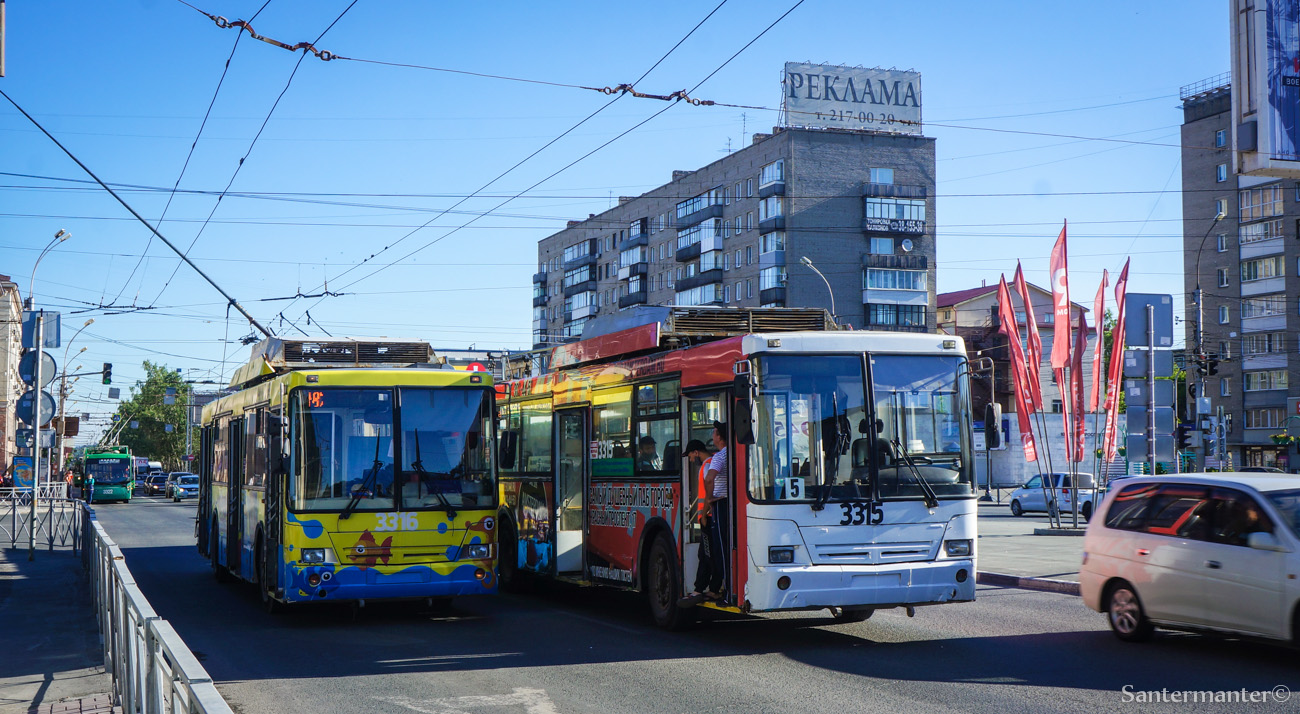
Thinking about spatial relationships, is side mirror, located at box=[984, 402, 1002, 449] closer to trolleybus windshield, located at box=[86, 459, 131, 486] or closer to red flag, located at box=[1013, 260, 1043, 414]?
red flag, located at box=[1013, 260, 1043, 414]

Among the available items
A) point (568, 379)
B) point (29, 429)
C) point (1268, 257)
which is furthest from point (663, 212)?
point (568, 379)

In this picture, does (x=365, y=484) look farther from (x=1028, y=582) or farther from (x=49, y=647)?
(x=1028, y=582)

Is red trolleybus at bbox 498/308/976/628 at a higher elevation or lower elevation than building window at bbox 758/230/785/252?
lower

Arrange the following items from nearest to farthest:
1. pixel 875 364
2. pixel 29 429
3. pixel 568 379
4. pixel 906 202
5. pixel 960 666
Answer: pixel 960 666 → pixel 875 364 → pixel 568 379 → pixel 29 429 → pixel 906 202

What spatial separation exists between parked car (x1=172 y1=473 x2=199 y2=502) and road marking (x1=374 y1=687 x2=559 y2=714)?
63.7m

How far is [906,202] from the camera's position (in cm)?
7531

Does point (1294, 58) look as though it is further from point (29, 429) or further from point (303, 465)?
point (29, 429)

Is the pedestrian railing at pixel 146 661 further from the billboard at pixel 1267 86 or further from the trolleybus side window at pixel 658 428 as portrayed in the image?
the billboard at pixel 1267 86

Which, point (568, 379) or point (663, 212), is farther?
point (663, 212)

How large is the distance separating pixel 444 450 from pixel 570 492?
6.42 feet

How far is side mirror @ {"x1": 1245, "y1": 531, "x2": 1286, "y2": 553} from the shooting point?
9414 millimetres

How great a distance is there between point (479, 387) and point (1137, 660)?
7269 mm

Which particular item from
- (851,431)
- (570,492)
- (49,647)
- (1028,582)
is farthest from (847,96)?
(49,647)

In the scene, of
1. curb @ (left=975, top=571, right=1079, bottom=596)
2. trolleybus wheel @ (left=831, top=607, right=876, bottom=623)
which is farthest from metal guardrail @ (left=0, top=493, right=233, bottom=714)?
curb @ (left=975, top=571, right=1079, bottom=596)
